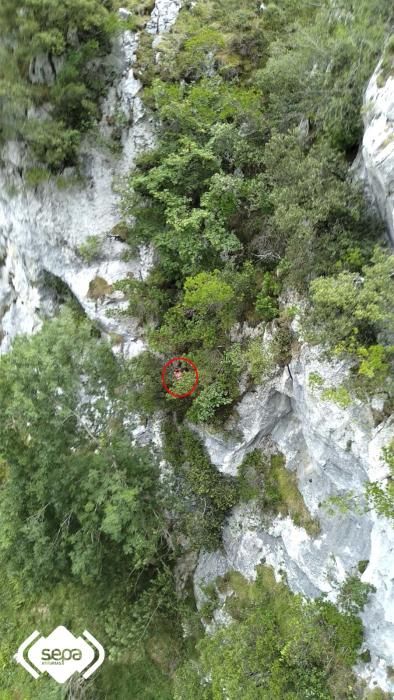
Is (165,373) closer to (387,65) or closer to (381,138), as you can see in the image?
(381,138)

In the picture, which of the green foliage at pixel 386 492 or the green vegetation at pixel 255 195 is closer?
the green foliage at pixel 386 492

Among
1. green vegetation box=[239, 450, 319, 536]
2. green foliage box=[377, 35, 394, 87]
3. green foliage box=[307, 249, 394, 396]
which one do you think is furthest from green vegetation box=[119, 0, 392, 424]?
green vegetation box=[239, 450, 319, 536]

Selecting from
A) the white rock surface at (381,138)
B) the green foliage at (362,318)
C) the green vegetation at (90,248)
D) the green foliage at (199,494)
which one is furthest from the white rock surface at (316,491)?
the green vegetation at (90,248)

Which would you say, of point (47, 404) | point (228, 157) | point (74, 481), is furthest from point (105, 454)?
point (228, 157)

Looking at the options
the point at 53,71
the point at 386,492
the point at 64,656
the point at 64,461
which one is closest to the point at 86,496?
the point at 64,461

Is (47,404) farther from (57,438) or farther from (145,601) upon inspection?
(145,601)

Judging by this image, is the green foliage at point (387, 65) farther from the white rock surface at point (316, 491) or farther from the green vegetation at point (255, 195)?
the white rock surface at point (316, 491)
